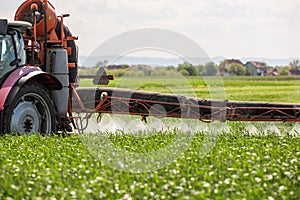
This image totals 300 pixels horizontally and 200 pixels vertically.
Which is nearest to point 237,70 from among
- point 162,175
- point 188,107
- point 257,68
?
point 257,68

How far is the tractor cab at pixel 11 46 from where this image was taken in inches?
397

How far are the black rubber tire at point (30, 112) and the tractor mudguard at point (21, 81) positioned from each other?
10cm

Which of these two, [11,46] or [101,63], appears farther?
[101,63]

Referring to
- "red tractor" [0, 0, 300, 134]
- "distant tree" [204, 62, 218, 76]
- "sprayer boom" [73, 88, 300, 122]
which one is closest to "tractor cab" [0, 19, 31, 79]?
"red tractor" [0, 0, 300, 134]

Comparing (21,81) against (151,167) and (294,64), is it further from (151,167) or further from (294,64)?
(294,64)

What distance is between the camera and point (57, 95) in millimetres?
11281

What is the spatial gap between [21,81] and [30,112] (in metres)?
0.67

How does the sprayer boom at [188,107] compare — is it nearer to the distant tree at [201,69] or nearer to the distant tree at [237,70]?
the distant tree at [201,69]

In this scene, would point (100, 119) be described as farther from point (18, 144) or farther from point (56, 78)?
point (18, 144)

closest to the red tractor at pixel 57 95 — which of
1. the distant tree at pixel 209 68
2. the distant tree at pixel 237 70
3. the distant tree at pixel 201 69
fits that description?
the distant tree at pixel 201 69

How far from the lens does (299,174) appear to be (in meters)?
6.65

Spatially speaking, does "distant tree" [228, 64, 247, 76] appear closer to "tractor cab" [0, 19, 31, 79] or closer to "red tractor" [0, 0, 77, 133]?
"red tractor" [0, 0, 77, 133]

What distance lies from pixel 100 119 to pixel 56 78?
1.84 m

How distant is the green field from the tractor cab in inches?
58.8
